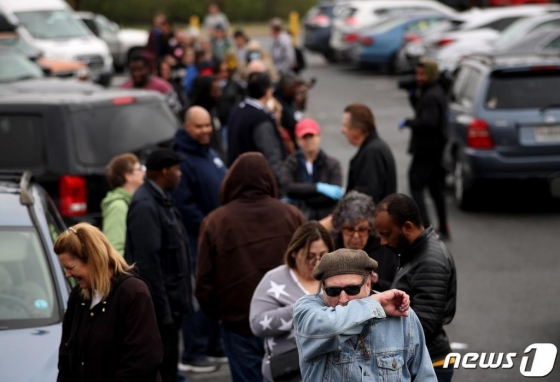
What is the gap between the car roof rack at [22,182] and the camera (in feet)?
24.7

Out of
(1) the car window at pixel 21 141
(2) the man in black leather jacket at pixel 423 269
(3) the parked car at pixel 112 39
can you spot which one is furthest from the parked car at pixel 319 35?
(2) the man in black leather jacket at pixel 423 269

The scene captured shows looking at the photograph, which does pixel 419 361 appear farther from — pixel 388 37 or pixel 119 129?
pixel 388 37

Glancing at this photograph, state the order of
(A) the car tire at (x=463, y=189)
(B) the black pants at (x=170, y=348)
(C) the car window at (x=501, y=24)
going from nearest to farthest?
(B) the black pants at (x=170, y=348)
(A) the car tire at (x=463, y=189)
(C) the car window at (x=501, y=24)

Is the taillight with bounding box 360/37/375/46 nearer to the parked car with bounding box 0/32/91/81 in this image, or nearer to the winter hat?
the parked car with bounding box 0/32/91/81

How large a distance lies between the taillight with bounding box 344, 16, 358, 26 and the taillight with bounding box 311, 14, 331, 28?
2278 mm

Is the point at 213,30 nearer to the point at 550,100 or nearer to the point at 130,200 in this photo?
the point at 550,100

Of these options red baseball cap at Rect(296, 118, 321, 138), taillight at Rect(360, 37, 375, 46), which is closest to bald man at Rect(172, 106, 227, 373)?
red baseball cap at Rect(296, 118, 321, 138)

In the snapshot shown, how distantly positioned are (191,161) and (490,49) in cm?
1548

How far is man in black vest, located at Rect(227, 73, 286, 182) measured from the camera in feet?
33.5

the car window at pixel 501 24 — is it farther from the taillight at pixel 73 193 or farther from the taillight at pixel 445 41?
the taillight at pixel 73 193

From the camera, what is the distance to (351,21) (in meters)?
32.8

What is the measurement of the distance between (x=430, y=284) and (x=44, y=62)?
62.6 feet

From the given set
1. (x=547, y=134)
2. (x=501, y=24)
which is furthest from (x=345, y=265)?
(x=501, y=24)

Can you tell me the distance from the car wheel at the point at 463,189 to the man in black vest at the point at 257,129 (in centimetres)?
382
